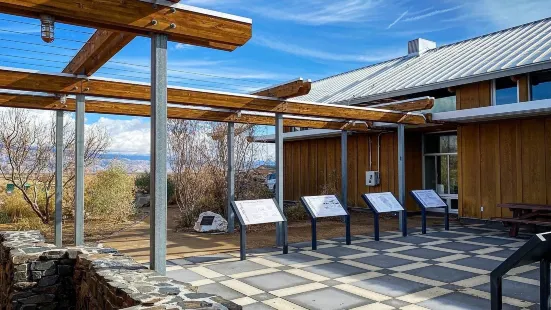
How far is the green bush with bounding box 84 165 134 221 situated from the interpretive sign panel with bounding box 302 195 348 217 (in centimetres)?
695

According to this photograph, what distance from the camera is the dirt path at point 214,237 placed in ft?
27.9

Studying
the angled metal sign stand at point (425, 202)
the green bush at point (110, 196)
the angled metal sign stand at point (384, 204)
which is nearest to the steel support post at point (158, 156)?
the angled metal sign stand at point (384, 204)

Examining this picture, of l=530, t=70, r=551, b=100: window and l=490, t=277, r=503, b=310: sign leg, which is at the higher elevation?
l=530, t=70, r=551, b=100: window

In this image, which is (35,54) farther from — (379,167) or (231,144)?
(379,167)

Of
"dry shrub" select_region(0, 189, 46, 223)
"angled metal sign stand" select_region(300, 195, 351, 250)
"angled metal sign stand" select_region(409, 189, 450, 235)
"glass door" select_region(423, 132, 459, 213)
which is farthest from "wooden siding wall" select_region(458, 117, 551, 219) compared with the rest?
"dry shrub" select_region(0, 189, 46, 223)

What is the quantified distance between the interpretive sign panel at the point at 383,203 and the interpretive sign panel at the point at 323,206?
0.84 m

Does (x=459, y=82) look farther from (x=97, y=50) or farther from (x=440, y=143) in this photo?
(x=97, y=50)

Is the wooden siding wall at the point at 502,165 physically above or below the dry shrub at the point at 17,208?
above

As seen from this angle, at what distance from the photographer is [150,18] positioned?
4.12 metres


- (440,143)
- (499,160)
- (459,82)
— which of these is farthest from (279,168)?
(440,143)

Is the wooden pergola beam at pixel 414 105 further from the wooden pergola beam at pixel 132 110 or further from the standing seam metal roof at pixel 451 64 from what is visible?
the standing seam metal roof at pixel 451 64

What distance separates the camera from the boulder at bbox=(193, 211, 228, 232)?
36.2 ft

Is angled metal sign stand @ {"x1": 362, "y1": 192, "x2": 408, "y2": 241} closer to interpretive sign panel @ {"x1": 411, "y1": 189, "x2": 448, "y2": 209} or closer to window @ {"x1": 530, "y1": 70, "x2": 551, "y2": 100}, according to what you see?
Answer: interpretive sign panel @ {"x1": 411, "y1": 189, "x2": 448, "y2": 209}

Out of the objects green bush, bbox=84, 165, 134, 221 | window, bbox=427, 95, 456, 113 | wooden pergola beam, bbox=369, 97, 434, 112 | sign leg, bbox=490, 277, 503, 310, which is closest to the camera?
sign leg, bbox=490, 277, 503, 310
